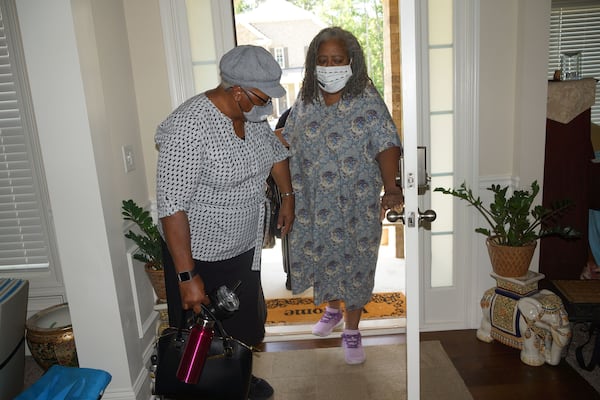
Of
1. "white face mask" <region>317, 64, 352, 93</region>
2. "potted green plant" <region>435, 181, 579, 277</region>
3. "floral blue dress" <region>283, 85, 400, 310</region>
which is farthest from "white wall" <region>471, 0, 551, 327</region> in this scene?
"white face mask" <region>317, 64, 352, 93</region>

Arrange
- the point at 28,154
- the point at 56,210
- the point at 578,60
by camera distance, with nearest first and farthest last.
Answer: the point at 56,210 < the point at 28,154 < the point at 578,60

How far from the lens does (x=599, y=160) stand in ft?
8.61

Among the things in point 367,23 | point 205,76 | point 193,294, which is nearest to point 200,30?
point 205,76

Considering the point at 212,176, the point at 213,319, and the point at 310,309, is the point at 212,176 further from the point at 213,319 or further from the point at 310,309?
the point at 310,309

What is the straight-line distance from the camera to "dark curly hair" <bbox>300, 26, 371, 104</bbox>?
1935 mm

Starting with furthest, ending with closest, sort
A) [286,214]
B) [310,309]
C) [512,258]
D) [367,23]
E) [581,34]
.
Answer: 1. [367,23]
2. [581,34]
3. [310,309]
4. [512,258]
5. [286,214]

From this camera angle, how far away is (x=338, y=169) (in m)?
2.02

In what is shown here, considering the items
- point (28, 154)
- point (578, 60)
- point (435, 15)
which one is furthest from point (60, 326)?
point (578, 60)

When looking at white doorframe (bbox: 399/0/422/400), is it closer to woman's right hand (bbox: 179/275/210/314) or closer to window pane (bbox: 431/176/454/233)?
woman's right hand (bbox: 179/275/210/314)

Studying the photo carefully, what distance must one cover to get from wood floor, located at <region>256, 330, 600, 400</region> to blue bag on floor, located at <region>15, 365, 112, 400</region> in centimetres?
95

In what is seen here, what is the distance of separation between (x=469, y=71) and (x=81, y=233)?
186 centimetres

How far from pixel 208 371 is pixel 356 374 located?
3.33 ft

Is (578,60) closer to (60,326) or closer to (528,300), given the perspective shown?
(528,300)

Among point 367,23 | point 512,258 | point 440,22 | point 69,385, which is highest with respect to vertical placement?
point 367,23
